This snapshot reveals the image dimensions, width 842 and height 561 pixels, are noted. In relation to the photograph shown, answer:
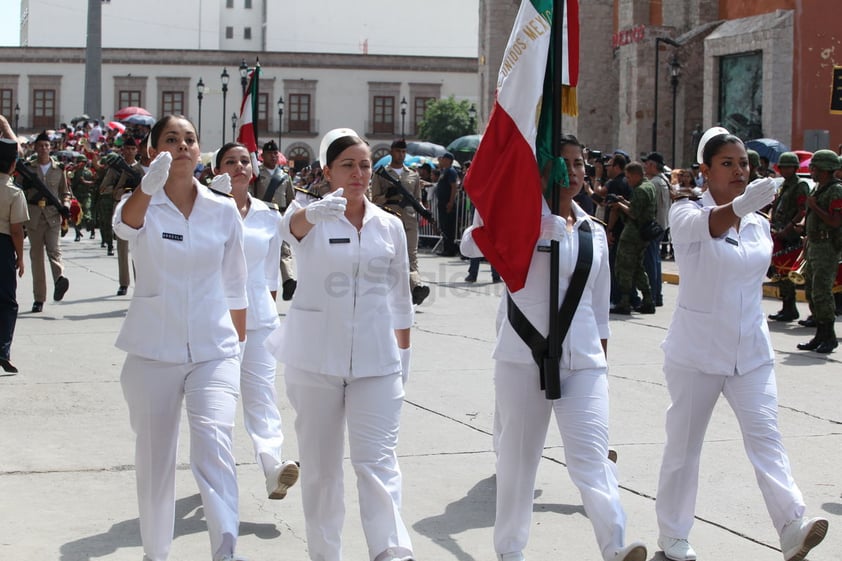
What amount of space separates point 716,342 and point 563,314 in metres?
0.80

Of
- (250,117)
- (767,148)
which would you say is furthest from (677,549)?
(767,148)

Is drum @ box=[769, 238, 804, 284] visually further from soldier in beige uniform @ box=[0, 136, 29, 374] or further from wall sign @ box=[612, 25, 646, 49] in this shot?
wall sign @ box=[612, 25, 646, 49]

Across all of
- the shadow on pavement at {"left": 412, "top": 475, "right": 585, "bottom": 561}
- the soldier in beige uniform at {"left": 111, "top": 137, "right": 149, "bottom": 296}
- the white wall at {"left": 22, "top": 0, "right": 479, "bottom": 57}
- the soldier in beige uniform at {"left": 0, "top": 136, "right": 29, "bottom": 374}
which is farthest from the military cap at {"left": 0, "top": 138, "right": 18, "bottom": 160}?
the white wall at {"left": 22, "top": 0, "right": 479, "bottom": 57}

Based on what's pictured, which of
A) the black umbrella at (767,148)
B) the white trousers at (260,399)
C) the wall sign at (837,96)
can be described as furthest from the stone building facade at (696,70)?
the white trousers at (260,399)

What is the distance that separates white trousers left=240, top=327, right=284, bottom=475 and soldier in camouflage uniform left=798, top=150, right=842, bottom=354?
648 centimetres

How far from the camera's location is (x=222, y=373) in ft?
15.7

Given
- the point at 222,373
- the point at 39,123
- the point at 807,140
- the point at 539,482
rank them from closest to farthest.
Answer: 1. the point at 222,373
2. the point at 539,482
3. the point at 807,140
4. the point at 39,123

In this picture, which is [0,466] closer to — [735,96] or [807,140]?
[807,140]

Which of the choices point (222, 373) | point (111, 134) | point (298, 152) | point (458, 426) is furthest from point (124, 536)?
point (298, 152)

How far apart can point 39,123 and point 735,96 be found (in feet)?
185

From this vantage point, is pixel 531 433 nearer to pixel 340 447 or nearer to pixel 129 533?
pixel 340 447

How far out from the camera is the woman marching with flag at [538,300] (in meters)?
4.74

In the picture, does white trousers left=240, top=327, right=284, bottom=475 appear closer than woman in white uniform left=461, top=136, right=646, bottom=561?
No

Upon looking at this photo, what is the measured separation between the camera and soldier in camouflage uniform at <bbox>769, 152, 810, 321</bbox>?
1287 centimetres
